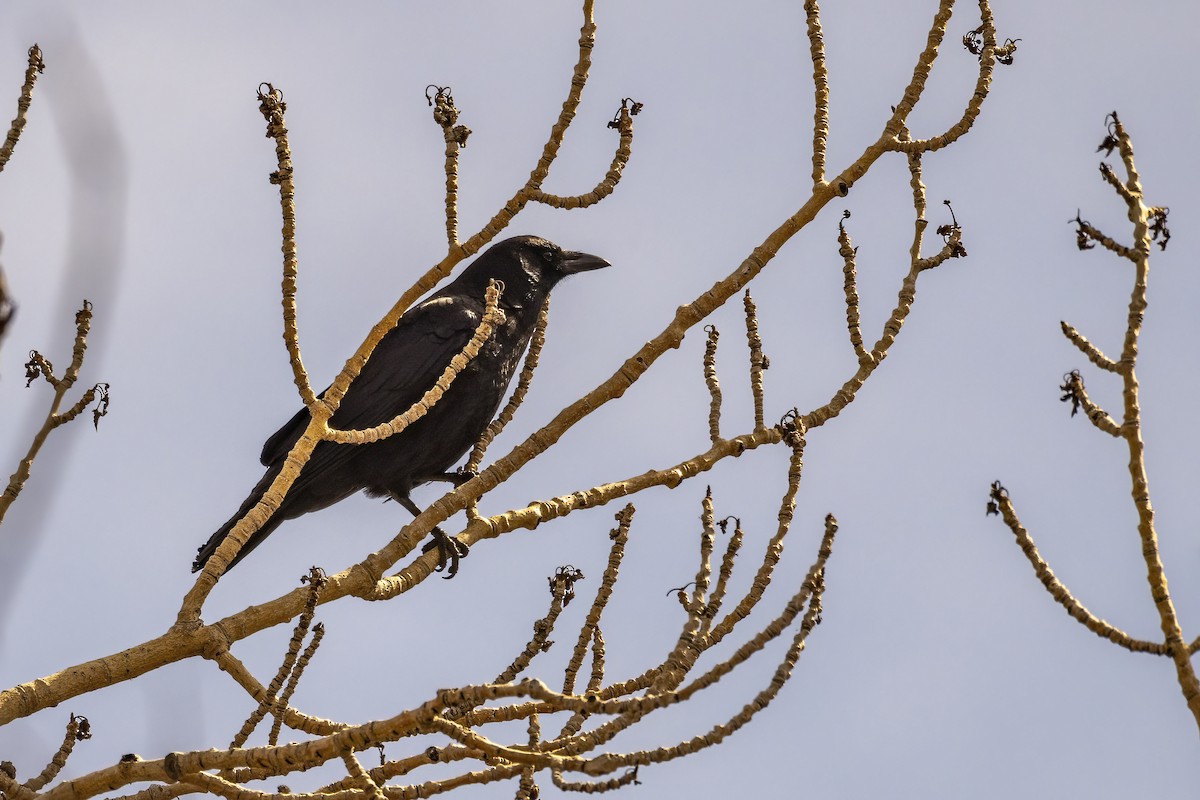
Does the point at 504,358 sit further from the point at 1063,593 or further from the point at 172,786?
the point at 1063,593

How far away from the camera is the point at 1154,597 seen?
10.9 feet

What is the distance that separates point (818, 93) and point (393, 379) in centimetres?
294

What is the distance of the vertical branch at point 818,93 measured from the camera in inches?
200

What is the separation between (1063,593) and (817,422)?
2.02 m

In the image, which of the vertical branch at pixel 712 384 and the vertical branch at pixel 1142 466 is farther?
the vertical branch at pixel 712 384

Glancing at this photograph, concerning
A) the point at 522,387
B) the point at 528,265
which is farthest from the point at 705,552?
the point at 528,265

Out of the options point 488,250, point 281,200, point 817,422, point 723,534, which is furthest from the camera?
point 488,250

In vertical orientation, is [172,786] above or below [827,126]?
below

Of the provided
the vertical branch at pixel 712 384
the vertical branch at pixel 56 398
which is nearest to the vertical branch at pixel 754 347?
the vertical branch at pixel 712 384

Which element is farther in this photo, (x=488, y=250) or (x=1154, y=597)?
(x=488, y=250)

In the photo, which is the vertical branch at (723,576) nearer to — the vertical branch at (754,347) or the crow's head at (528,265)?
the vertical branch at (754,347)

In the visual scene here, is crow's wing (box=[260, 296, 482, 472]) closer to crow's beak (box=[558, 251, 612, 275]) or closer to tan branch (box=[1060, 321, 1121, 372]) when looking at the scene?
crow's beak (box=[558, 251, 612, 275])

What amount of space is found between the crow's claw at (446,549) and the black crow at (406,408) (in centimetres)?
73

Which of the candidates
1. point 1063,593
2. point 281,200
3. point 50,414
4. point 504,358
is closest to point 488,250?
point 504,358
